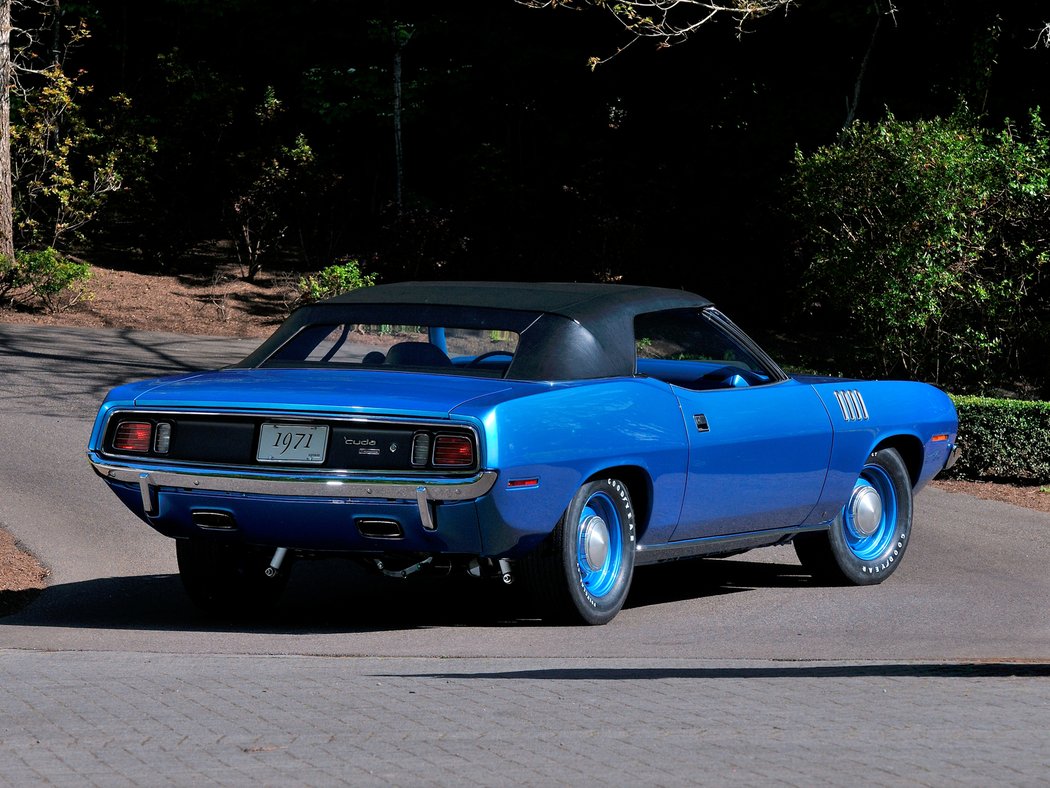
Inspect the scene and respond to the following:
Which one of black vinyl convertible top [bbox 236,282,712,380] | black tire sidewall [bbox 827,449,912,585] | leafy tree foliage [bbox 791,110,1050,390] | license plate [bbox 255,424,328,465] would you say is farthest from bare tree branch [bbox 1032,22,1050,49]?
license plate [bbox 255,424,328,465]

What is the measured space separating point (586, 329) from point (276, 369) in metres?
1.50

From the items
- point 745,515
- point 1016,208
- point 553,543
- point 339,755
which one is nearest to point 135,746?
point 339,755

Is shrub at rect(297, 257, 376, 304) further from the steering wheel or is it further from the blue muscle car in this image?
the steering wheel

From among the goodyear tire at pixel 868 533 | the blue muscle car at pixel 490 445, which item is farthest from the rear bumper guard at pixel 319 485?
the goodyear tire at pixel 868 533

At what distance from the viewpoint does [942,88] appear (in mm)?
28531

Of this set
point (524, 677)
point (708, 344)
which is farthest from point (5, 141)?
point (524, 677)

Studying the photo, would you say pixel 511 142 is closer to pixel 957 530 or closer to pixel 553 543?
pixel 957 530

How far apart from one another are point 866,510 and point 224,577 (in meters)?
3.70

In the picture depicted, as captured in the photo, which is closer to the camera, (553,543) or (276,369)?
(553,543)

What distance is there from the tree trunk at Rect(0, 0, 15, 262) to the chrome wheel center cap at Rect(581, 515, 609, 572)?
1996cm

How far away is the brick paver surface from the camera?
14.3 feet

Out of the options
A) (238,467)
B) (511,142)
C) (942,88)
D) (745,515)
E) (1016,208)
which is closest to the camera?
(238,467)

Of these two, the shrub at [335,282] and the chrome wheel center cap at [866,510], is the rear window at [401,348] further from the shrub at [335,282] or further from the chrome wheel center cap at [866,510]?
the shrub at [335,282]

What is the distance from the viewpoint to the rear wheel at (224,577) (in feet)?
25.2
